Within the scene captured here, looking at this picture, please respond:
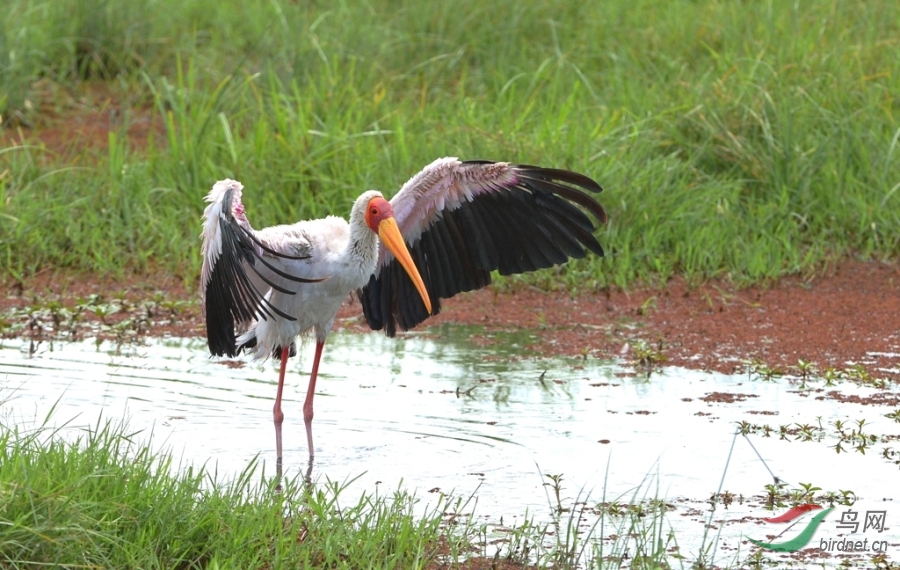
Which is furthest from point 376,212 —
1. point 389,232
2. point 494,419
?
point 494,419

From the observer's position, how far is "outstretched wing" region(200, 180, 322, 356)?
4.52 metres

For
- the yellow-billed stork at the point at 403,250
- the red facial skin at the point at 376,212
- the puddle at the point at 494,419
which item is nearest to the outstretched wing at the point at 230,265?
the yellow-billed stork at the point at 403,250

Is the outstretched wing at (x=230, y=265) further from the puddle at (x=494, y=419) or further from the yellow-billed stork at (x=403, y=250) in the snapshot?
the puddle at (x=494, y=419)

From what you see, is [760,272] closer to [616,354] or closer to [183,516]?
[616,354]

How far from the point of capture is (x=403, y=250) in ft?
16.6

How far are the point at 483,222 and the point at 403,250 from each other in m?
0.47

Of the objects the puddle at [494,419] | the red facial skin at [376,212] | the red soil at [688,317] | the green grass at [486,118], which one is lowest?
the puddle at [494,419]

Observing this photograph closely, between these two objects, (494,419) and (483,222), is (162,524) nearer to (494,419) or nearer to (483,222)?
(494,419)

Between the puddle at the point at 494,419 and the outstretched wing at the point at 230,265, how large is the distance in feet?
1.51

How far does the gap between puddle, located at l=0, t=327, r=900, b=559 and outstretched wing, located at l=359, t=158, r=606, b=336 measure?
529 millimetres

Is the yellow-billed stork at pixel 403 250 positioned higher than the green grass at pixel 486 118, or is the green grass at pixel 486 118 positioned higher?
the green grass at pixel 486 118

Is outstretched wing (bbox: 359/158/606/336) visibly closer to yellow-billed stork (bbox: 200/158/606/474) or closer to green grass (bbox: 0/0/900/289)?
yellow-billed stork (bbox: 200/158/606/474)

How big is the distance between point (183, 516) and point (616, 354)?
124 inches

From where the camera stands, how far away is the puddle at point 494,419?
14.4ft
